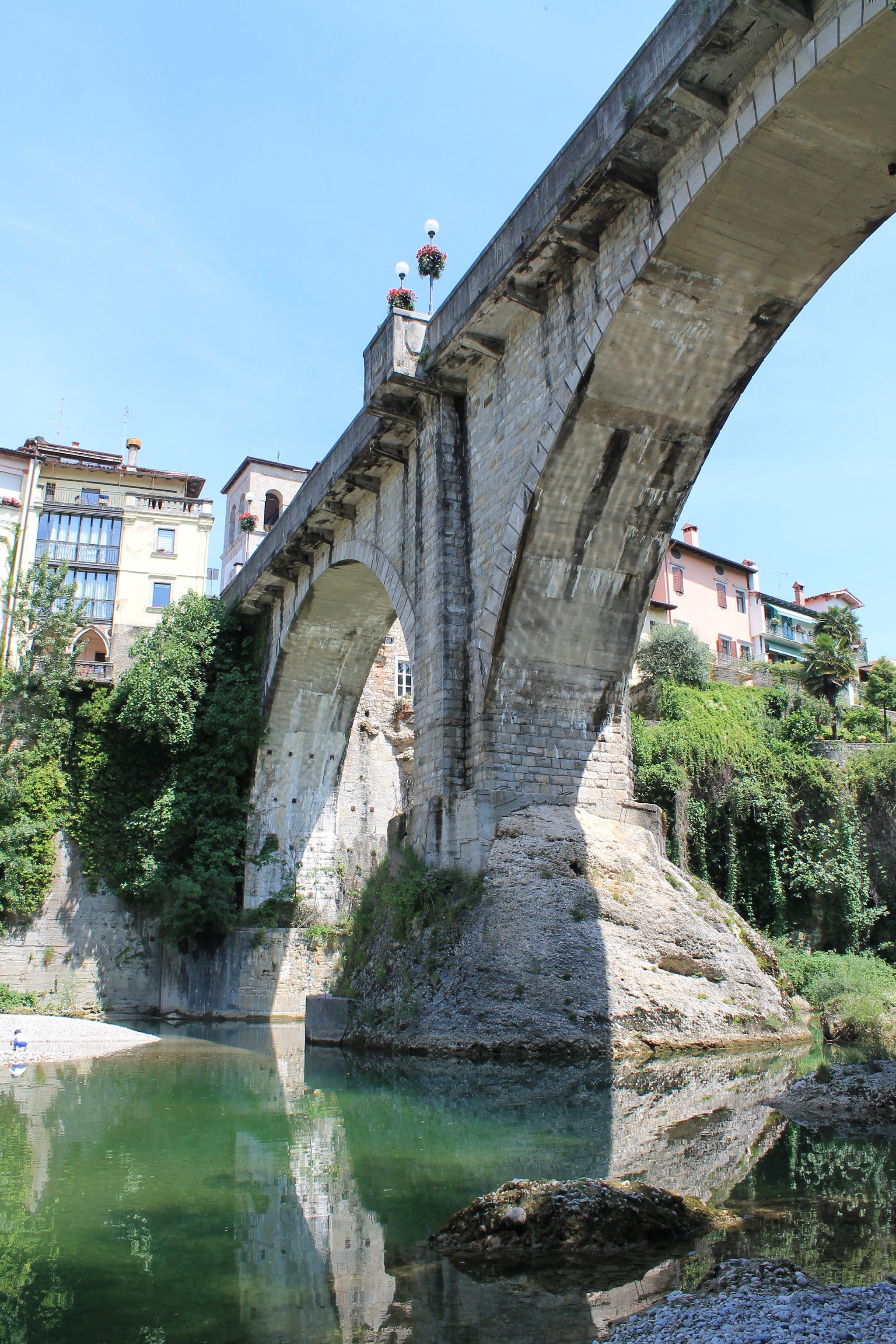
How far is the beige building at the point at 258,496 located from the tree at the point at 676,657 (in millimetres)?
19198

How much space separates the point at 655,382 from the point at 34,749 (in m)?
14.4

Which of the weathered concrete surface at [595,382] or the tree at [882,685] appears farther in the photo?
the tree at [882,685]

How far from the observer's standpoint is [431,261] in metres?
13.8

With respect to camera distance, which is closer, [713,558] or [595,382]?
[595,382]

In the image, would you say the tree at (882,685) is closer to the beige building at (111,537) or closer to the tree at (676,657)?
the tree at (676,657)

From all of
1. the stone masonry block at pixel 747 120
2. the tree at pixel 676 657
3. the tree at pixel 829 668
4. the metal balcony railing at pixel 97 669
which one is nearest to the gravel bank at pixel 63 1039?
the metal balcony railing at pixel 97 669

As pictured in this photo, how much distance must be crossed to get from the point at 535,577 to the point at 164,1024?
36.5 feet

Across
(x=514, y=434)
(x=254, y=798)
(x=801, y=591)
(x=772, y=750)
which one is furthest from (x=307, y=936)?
(x=801, y=591)

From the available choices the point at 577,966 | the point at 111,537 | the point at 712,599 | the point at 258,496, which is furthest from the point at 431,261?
the point at 258,496

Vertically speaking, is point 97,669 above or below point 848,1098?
above

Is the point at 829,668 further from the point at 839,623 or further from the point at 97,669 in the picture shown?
the point at 97,669

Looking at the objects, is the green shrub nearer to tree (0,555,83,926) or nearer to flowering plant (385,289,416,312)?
tree (0,555,83,926)

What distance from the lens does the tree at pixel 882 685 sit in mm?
28703

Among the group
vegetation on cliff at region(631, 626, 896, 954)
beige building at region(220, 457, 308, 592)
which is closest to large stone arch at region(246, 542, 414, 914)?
vegetation on cliff at region(631, 626, 896, 954)
